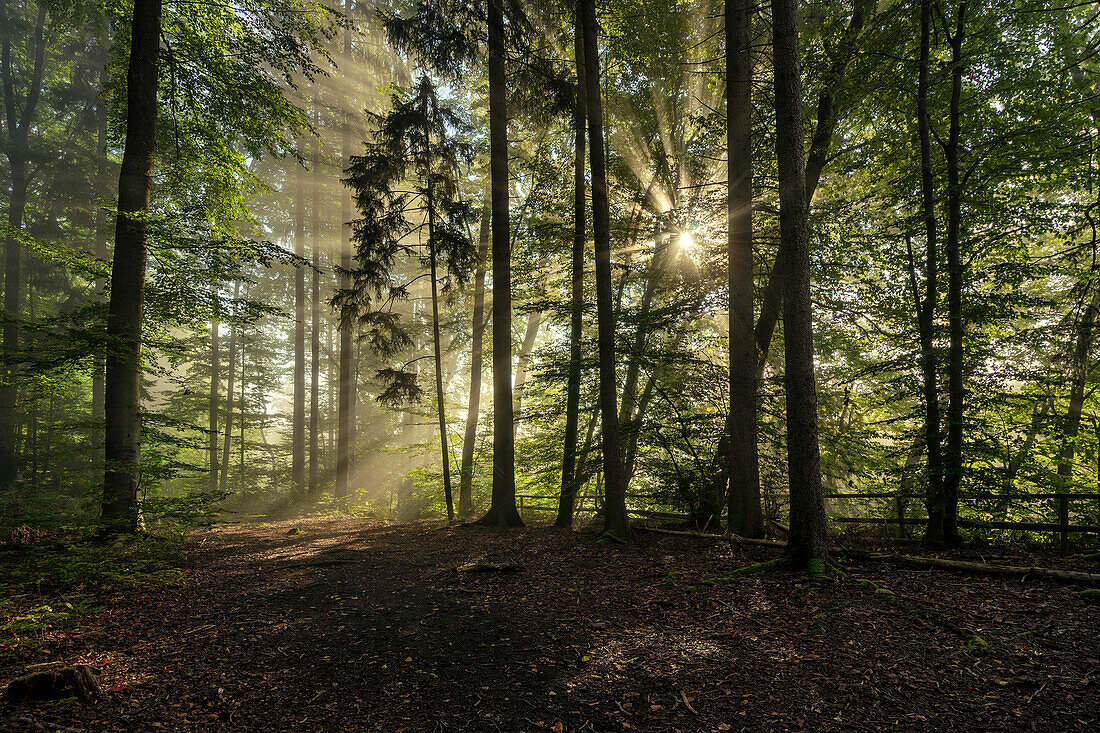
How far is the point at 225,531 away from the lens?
454 inches

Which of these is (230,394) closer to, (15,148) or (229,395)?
(229,395)

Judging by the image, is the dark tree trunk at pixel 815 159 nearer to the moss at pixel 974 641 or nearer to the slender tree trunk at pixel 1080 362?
the slender tree trunk at pixel 1080 362

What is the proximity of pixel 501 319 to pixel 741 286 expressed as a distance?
5.32 m

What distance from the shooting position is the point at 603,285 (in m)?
8.45

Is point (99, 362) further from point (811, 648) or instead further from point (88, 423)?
point (811, 648)

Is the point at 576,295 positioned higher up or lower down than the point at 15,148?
lower down

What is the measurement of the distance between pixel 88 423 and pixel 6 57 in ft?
68.2

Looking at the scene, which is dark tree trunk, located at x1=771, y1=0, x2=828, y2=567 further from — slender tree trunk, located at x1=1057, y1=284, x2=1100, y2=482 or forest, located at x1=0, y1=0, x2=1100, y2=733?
slender tree trunk, located at x1=1057, y1=284, x2=1100, y2=482

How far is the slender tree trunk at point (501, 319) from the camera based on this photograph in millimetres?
10352

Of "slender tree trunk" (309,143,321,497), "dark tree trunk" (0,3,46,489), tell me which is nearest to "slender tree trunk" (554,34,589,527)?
"slender tree trunk" (309,143,321,497)

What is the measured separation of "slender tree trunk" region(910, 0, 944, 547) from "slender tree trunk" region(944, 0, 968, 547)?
0.16 meters

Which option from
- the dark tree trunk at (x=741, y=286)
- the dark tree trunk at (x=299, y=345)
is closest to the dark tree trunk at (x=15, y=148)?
the dark tree trunk at (x=299, y=345)

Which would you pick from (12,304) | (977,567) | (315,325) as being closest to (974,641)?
(977,567)

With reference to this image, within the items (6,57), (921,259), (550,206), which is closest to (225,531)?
(550,206)
